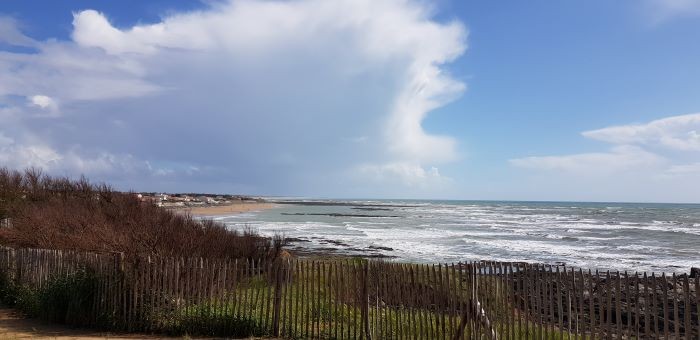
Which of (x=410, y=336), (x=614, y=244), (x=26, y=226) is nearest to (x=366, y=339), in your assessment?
(x=410, y=336)

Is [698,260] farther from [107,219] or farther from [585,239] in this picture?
[107,219]

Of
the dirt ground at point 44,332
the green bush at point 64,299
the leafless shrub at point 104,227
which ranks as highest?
the leafless shrub at point 104,227

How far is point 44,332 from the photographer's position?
1095 cm

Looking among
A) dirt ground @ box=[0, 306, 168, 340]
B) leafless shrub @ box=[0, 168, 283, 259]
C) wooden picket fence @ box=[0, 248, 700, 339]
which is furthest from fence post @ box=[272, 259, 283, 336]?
leafless shrub @ box=[0, 168, 283, 259]

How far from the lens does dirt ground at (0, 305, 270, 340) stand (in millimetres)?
10539

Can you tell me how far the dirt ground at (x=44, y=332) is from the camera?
10.5m

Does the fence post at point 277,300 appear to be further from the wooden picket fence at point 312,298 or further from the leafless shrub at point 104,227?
the leafless shrub at point 104,227

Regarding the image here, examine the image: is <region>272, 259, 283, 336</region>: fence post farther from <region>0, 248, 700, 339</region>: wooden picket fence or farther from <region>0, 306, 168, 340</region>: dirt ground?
<region>0, 306, 168, 340</region>: dirt ground

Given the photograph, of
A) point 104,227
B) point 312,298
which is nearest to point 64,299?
point 104,227

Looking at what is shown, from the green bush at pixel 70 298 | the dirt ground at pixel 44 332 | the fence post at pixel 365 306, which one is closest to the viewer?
the fence post at pixel 365 306

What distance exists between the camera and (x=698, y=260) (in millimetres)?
31109

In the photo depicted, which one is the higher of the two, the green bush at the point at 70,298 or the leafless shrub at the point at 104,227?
the leafless shrub at the point at 104,227

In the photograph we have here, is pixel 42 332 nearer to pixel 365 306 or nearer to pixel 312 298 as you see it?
pixel 312 298

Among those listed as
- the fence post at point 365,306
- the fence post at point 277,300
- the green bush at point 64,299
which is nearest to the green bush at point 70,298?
the green bush at point 64,299
